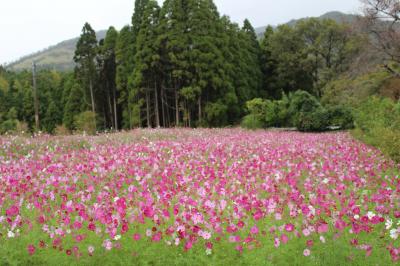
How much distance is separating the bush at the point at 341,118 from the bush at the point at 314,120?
0.31 m

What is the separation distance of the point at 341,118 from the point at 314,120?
171 centimetres

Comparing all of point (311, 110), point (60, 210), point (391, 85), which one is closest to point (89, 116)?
point (311, 110)

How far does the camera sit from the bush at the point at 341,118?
78.5 feet

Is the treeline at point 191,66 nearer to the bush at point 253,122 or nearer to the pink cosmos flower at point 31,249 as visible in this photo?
the bush at point 253,122

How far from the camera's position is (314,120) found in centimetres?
2366

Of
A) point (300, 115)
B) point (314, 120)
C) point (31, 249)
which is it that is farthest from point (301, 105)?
point (31, 249)

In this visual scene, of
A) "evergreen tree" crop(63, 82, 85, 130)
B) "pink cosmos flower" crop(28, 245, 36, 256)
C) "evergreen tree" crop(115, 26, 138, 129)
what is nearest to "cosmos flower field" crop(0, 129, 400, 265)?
"pink cosmos flower" crop(28, 245, 36, 256)

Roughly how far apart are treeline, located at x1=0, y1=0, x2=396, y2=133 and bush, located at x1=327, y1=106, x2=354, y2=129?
475 cm

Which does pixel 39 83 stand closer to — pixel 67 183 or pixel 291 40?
pixel 291 40

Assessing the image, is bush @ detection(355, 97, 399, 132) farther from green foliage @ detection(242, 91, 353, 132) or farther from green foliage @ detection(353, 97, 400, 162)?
green foliage @ detection(242, 91, 353, 132)

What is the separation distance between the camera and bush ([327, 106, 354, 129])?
23938mm

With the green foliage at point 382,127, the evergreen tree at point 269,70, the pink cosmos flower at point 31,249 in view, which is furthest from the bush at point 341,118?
the pink cosmos flower at point 31,249

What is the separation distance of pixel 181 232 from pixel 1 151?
25.7ft

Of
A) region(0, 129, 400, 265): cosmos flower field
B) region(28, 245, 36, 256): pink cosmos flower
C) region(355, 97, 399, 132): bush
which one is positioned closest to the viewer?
region(28, 245, 36, 256): pink cosmos flower
